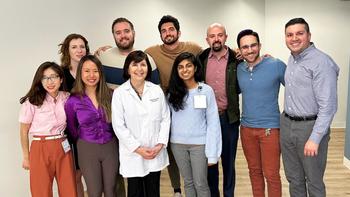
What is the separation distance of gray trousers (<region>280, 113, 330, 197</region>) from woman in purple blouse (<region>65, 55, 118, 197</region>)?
1328 mm

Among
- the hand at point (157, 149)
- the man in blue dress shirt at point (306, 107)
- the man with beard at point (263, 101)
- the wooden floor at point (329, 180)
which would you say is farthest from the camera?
the wooden floor at point (329, 180)

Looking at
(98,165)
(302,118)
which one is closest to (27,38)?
(98,165)

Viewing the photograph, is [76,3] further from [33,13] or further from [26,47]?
[26,47]

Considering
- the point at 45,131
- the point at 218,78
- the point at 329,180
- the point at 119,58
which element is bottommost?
the point at 329,180

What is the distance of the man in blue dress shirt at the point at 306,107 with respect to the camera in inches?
84.4

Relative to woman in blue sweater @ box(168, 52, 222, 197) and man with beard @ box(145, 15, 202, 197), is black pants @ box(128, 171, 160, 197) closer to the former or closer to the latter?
woman in blue sweater @ box(168, 52, 222, 197)

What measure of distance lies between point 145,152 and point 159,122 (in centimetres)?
25

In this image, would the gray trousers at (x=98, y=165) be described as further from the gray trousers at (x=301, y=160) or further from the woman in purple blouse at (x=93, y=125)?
the gray trousers at (x=301, y=160)

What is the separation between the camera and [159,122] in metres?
2.42

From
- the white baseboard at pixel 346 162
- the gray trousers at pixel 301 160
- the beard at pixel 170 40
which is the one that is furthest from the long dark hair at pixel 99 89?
the white baseboard at pixel 346 162

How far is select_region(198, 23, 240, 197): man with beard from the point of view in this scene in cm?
269

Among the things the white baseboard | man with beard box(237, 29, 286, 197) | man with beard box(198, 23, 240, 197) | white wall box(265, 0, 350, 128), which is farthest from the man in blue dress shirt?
white wall box(265, 0, 350, 128)

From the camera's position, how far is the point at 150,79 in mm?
2670

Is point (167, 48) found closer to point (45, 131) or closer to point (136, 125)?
point (136, 125)
